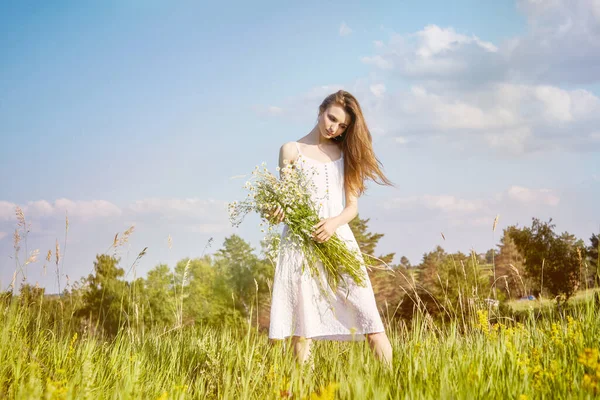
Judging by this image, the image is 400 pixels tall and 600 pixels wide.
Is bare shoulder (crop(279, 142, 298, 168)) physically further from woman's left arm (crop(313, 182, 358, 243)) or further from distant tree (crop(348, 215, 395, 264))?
distant tree (crop(348, 215, 395, 264))

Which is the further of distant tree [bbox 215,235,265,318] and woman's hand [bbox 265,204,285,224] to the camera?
distant tree [bbox 215,235,265,318]

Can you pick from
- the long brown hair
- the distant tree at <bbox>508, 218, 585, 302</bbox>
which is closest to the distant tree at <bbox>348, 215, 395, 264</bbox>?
the distant tree at <bbox>508, 218, 585, 302</bbox>

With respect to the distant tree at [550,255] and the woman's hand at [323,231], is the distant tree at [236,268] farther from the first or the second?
the woman's hand at [323,231]

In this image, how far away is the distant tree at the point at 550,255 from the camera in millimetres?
21453

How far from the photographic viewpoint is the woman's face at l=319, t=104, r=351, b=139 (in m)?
4.02

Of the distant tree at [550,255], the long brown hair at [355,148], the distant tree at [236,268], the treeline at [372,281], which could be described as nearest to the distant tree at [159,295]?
the treeline at [372,281]

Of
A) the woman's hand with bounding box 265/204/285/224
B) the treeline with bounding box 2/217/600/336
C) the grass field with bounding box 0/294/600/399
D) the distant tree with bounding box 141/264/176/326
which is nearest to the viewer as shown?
the grass field with bounding box 0/294/600/399

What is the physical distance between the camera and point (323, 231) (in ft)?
11.4

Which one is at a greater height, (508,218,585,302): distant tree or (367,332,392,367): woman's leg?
(508,218,585,302): distant tree

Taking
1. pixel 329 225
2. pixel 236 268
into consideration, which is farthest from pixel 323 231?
pixel 236 268

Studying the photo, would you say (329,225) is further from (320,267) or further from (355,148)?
(355,148)

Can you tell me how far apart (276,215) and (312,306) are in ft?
2.30

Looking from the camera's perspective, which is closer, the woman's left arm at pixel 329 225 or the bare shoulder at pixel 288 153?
the woman's left arm at pixel 329 225

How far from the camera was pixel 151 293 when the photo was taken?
2798 centimetres
